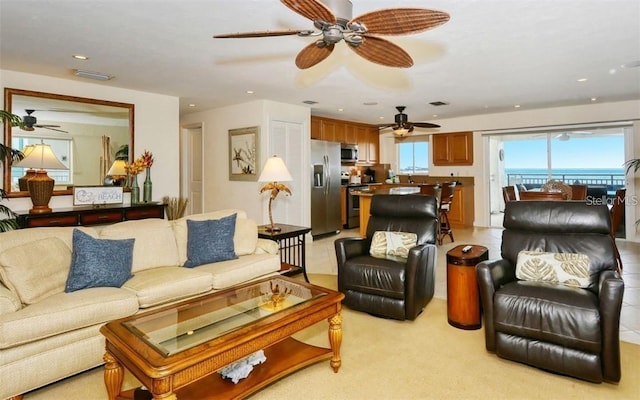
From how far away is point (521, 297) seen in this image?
232 centimetres

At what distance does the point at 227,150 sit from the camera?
636 centimetres

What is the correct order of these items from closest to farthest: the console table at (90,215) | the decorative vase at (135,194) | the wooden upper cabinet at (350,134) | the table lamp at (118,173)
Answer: the console table at (90,215) → the table lamp at (118,173) → the decorative vase at (135,194) → the wooden upper cabinet at (350,134)

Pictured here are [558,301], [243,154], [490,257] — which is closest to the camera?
[558,301]

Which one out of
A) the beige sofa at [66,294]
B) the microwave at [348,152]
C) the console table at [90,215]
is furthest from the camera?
the microwave at [348,152]

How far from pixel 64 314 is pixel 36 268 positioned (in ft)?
1.55

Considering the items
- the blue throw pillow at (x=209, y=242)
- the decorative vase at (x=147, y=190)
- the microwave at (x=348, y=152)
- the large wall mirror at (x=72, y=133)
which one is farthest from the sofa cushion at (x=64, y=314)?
the microwave at (x=348, y=152)

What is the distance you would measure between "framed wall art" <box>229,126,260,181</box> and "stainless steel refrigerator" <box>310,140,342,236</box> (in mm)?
1195

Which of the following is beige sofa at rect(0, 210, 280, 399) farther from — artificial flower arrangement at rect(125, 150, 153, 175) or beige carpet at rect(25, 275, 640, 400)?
artificial flower arrangement at rect(125, 150, 153, 175)

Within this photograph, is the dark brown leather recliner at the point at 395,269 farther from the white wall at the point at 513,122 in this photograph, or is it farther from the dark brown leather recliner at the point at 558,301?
the white wall at the point at 513,122

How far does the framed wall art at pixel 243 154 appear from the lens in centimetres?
591

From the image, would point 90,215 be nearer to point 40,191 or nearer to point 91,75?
point 40,191

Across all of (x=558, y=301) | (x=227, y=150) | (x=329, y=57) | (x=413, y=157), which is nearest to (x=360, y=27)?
(x=329, y=57)

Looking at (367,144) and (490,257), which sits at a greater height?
(367,144)

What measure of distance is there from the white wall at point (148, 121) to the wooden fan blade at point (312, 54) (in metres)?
3.16
